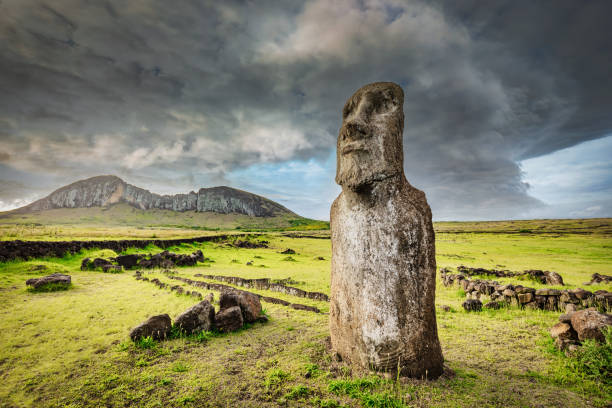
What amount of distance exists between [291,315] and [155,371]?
4.85 metres

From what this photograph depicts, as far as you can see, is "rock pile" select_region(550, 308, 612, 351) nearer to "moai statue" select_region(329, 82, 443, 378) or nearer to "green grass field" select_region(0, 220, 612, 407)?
"green grass field" select_region(0, 220, 612, 407)

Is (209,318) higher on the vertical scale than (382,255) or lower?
lower

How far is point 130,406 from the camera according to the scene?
14.9ft

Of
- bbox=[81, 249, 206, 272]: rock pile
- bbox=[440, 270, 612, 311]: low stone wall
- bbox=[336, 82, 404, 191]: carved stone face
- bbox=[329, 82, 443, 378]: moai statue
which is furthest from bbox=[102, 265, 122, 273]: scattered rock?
bbox=[440, 270, 612, 311]: low stone wall

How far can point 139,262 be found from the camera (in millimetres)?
22031

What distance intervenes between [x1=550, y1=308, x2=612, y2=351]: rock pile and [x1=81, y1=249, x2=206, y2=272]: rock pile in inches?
925

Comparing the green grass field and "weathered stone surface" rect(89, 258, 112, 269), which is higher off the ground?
"weathered stone surface" rect(89, 258, 112, 269)

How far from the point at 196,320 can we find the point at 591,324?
9663 mm

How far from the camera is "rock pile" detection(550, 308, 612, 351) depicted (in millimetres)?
5594

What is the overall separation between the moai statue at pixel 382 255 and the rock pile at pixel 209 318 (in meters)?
3.70

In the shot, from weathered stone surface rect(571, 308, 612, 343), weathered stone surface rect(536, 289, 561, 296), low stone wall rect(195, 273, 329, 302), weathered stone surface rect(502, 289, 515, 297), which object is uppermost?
weathered stone surface rect(571, 308, 612, 343)

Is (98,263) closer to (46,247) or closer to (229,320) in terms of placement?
(46,247)

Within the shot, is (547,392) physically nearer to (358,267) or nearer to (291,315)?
(358,267)

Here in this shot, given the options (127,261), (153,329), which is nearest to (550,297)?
(153,329)
